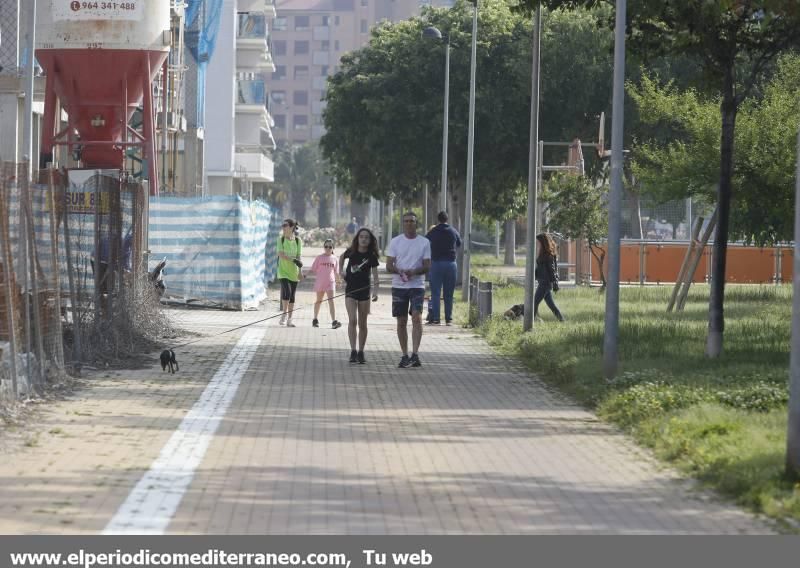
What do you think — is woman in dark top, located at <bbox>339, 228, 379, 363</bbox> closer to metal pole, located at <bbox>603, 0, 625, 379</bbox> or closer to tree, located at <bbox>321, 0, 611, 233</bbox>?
metal pole, located at <bbox>603, 0, 625, 379</bbox>

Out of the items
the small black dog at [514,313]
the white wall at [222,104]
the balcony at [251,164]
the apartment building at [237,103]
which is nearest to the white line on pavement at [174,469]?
the small black dog at [514,313]

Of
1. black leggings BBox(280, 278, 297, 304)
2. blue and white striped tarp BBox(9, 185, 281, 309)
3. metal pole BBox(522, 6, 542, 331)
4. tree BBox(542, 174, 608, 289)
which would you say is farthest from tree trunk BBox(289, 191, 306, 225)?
metal pole BBox(522, 6, 542, 331)

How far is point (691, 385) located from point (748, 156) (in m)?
12.4

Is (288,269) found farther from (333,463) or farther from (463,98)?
(463,98)

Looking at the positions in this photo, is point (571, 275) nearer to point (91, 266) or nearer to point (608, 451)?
point (91, 266)

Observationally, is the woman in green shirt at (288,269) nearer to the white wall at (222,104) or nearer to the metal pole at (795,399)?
the metal pole at (795,399)

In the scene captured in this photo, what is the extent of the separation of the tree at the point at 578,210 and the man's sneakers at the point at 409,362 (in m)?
19.2

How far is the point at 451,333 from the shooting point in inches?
950

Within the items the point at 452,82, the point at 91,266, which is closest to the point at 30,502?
the point at 91,266

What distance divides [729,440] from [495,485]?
2.10m

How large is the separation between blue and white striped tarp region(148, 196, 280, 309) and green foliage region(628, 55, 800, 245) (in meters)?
8.19

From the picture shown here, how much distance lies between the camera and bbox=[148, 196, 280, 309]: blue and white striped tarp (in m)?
29.5

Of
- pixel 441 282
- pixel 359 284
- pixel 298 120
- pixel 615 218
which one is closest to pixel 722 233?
pixel 615 218
